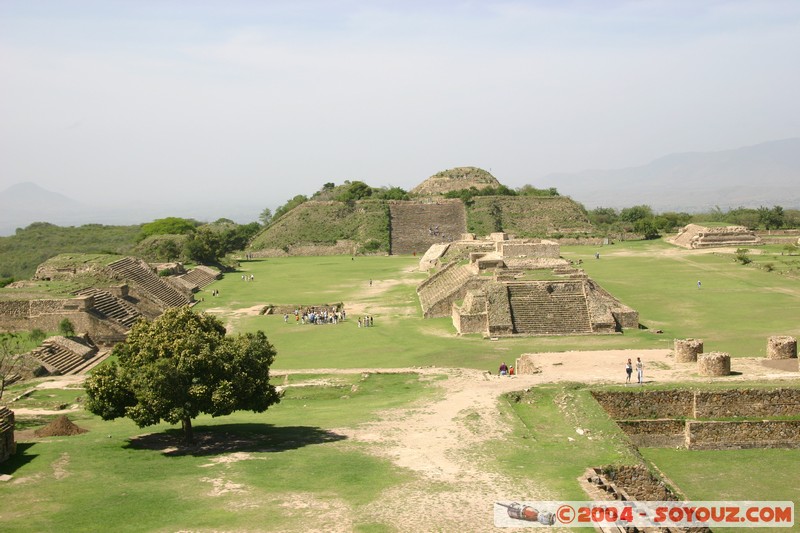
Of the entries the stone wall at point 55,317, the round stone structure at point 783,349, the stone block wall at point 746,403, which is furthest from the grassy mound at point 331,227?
the stone block wall at point 746,403

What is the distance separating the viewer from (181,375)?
57.8 feet

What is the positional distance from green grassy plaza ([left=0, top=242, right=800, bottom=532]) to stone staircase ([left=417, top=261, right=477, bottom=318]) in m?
4.22

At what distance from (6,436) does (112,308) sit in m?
23.4

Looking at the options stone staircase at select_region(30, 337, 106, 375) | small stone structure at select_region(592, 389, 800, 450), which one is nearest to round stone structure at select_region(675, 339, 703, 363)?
small stone structure at select_region(592, 389, 800, 450)

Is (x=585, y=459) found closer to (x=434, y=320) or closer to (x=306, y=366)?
(x=306, y=366)

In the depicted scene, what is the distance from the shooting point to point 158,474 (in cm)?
1622

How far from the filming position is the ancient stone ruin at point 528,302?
1359 inches

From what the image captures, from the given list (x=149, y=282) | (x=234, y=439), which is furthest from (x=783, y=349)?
(x=149, y=282)

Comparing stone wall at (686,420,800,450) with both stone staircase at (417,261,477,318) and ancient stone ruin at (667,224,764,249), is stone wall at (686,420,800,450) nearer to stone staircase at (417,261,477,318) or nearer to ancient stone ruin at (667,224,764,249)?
stone staircase at (417,261,477,318)

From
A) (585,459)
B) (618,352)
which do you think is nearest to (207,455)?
(585,459)

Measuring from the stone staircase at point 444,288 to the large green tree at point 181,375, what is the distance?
20.9m

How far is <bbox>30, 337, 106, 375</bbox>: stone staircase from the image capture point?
99.0 feet

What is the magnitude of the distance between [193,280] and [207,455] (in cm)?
4056

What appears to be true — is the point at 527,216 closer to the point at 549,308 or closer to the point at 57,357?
the point at 549,308
